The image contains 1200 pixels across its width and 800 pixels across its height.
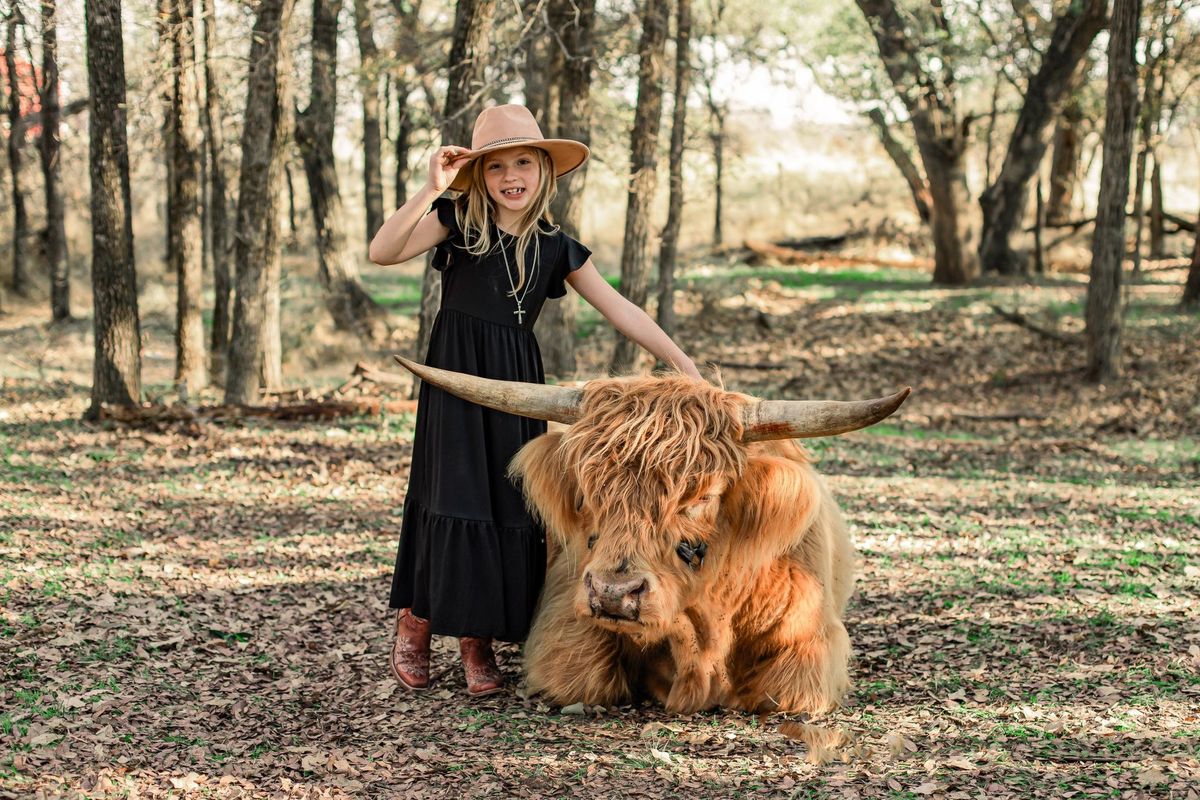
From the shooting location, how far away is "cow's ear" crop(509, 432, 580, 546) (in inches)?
170

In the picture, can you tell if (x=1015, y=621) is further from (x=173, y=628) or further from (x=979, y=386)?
(x=979, y=386)

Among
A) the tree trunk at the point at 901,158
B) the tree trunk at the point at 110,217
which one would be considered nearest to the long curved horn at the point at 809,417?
the tree trunk at the point at 110,217

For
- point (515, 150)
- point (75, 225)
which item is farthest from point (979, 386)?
point (75, 225)

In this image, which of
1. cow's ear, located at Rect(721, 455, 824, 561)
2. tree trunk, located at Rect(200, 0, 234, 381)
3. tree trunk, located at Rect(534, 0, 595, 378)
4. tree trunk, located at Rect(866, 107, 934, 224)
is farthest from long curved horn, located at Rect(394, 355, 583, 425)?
tree trunk, located at Rect(866, 107, 934, 224)

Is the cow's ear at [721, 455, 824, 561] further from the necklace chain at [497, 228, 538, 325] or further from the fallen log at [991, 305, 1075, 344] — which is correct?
the fallen log at [991, 305, 1075, 344]

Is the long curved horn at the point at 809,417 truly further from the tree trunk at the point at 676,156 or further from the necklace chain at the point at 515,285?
the tree trunk at the point at 676,156

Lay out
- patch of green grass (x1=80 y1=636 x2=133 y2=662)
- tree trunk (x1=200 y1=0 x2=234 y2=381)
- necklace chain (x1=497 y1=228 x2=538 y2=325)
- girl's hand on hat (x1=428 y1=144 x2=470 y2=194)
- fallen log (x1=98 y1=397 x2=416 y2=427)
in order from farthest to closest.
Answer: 1. tree trunk (x1=200 y1=0 x2=234 y2=381)
2. fallen log (x1=98 y1=397 x2=416 y2=427)
3. patch of green grass (x1=80 y1=636 x2=133 y2=662)
4. necklace chain (x1=497 y1=228 x2=538 y2=325)
5. girl's hand on hat (x1=428 y1=144 x2=470 y2=194)

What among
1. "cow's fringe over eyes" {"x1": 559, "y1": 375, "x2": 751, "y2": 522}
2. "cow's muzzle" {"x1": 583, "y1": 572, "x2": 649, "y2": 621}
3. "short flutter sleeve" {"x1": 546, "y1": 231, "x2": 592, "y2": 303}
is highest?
"short flutter sleeve" {"x1": 546, "y1": 231, "x2": 592, "y2": 303}

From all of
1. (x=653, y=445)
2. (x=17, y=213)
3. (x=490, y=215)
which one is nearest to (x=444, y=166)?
(x=490, y=215)

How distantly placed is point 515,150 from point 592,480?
1451 mm

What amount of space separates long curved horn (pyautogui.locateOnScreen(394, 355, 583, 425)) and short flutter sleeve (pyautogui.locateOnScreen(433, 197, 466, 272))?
613 mm

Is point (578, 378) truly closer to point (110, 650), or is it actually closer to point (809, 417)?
point (110, 650)

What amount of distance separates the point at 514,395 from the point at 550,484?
1.24ft

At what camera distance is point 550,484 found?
4324 millimetres
